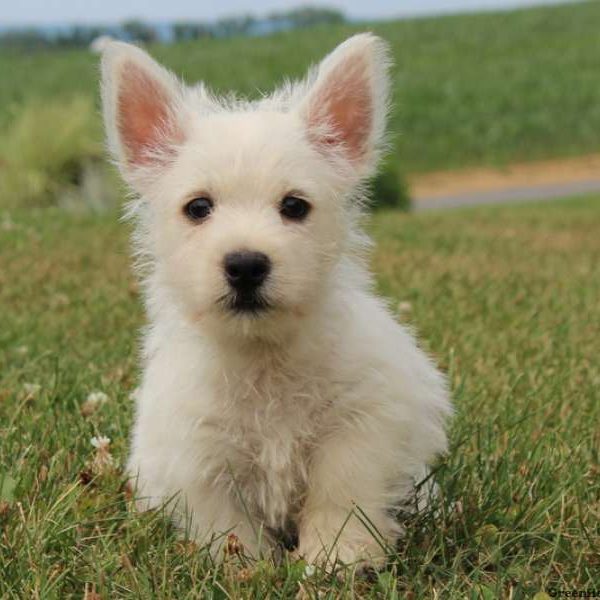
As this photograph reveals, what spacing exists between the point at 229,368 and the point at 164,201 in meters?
0.60

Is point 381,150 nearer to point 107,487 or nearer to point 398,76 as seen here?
point 107,487

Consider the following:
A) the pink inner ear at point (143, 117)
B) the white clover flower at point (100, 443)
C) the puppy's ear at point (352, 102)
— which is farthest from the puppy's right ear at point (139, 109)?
the white clover flower at point (100, 443)

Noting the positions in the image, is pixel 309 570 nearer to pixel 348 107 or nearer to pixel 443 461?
pixel 443 461

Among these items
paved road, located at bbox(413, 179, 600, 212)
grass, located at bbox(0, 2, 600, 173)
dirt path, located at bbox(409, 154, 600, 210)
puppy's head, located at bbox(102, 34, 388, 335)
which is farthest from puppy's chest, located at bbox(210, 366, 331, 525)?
grass, located at bbox(0, 2, 600, 173)

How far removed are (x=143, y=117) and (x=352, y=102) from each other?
2.43 feet

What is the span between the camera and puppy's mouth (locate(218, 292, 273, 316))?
→ 308cm

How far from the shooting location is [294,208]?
10.7ft

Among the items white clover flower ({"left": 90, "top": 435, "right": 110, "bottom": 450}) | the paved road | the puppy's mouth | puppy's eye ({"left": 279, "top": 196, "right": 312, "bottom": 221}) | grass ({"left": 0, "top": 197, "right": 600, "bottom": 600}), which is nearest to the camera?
grass ({"left": 0, "top": 197, "right": 600, "bottom": 600})

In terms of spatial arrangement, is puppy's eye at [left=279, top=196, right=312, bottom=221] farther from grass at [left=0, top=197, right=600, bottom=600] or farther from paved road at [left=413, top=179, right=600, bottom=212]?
paved road at [left=413, top=179, right=600, bottom=212]

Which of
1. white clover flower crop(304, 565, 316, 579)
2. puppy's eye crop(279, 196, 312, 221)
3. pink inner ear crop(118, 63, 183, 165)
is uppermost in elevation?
pink inner ear crop(118, 63, 183, 165)

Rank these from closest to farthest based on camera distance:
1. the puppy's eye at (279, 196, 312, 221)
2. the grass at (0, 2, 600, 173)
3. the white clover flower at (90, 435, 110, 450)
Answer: the puppy's eye at (279, 196, 312, 221) < the white clover flower at (90, 435, 110, 450) < the grass at (0, 2, 600, 173)

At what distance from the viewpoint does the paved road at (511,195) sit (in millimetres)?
23344

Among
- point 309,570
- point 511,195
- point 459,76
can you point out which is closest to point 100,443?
point 309,570

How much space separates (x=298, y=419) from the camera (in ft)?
10.8
